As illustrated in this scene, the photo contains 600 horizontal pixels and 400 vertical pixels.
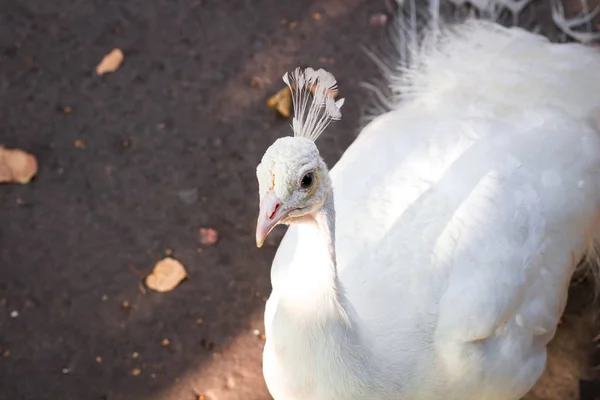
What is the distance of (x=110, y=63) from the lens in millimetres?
2762

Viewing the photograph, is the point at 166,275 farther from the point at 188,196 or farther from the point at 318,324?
the point at 318,324

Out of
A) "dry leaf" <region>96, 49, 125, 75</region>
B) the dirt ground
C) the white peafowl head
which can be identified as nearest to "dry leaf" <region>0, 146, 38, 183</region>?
the dirt ground

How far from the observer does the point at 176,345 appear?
2.19 meters

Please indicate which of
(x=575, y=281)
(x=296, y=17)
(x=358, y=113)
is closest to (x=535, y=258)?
(x=575, y=281)

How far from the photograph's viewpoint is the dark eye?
1.25 metres

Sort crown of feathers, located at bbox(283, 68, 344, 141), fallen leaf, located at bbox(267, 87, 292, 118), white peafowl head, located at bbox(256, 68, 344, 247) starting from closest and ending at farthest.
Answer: white peafowl head, located at bbox(256, 68, 344, 247)
crown of feathers, located at bbox(283, 68, 344, 141)
fallen leaf, located at bbox(267, 87, 292, 118)

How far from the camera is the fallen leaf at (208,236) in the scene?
93.4 inches

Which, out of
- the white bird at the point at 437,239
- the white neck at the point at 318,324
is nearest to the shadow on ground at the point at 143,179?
the white bird at the point at 437,239

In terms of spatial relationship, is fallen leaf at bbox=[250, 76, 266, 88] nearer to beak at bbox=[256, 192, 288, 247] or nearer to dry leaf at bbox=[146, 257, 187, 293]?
dry leaf at bbox=[146, 257, 187, 293]

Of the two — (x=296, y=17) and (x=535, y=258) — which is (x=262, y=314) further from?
A: (x=296, y=17)

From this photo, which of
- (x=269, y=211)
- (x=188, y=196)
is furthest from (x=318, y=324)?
(x=188, y=196)

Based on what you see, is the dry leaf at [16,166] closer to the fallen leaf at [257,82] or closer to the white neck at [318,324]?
the fallen leaf at [257,82]

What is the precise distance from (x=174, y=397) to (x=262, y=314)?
1.16 feet

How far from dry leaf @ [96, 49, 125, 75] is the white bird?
1.18m
